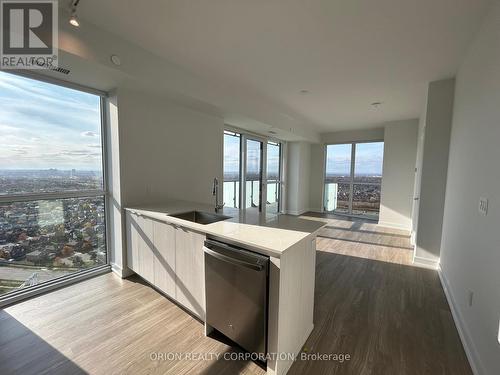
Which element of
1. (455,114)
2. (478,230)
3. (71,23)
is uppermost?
(71,23)

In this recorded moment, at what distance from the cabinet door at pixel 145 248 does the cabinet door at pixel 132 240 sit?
0.07 meters

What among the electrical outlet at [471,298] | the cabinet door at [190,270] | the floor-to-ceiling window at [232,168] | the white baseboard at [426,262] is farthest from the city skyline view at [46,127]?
the white baseboard at [426,262]

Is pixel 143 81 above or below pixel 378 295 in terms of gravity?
above

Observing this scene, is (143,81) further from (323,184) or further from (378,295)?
(323,184)

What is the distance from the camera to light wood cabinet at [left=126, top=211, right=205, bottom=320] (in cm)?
191

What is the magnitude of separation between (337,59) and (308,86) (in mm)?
851

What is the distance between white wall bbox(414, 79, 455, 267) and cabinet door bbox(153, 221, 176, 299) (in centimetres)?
351

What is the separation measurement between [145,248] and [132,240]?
0.32 meters

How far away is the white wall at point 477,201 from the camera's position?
142 centimetres

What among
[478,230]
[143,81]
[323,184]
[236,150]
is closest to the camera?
[478,230]

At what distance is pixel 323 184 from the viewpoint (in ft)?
24.1

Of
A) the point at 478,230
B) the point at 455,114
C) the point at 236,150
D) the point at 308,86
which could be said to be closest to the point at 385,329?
the point at 478,230

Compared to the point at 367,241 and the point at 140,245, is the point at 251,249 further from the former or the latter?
the point at 367,241

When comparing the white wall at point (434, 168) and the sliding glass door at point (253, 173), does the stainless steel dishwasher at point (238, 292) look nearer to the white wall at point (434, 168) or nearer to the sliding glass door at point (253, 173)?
the white wall at point (434, 168)
